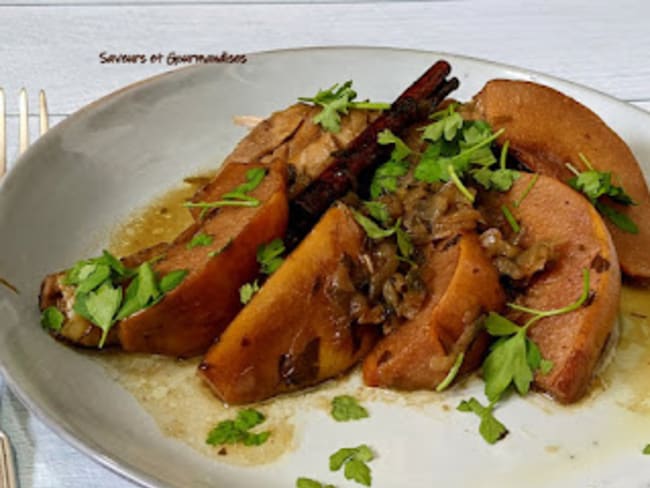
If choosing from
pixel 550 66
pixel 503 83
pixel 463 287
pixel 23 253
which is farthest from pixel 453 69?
pixel 23 253

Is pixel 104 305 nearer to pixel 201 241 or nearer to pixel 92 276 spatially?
pixel 92 276

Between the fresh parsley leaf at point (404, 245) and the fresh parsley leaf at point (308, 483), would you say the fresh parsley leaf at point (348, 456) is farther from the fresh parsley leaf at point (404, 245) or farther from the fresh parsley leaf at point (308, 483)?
the fresh parsley leaf at point (404, 245)

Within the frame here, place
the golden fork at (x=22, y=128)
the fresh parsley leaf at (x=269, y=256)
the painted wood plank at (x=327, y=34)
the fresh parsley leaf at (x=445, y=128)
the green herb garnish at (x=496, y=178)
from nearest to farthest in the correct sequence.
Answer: the fresh parsley leaf at (x=269, y=256) < the green herb garnish at (x=496, y=178) < the fresh parsley leaf at (x=445, y=128) < the golden fork at (x=22, y=128) < the painted wood plank at (x=327, y=34)

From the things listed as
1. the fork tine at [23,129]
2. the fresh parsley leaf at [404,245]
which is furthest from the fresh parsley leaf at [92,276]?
the fork tine at [23,129]

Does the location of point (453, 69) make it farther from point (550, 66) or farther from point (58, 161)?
point (58, 161)

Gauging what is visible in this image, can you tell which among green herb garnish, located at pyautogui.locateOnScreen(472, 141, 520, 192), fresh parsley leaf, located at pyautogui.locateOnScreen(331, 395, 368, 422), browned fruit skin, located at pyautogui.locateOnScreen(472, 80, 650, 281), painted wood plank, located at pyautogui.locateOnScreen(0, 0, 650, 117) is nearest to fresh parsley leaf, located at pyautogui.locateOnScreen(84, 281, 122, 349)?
fresh parsley leaf, located at pyautogui.locateOnScreen(331, 395, 368, 422)

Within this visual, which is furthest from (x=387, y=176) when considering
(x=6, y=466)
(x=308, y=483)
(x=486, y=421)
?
(x=6, y=466)

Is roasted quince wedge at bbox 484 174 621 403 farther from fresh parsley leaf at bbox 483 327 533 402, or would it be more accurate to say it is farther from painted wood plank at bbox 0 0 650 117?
painted wood plank at bbox 0 0 650 117
